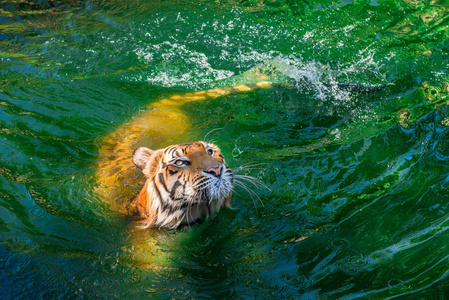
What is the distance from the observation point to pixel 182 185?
3.53 m

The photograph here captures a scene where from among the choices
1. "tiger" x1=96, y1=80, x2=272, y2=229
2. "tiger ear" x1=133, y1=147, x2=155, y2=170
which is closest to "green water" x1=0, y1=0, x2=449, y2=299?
"tiger" x1=96, y1=80, x2=272, y2=229

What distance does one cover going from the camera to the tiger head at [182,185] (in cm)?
339

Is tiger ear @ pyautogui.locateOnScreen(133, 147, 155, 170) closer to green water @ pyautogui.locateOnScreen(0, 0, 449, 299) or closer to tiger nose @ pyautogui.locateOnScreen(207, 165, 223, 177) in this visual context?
green water @ pyautogui.locateOnScreen(0, 0, 449, 299)

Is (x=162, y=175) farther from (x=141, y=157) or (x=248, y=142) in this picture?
(x=248, y=142)

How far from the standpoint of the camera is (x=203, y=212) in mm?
3658

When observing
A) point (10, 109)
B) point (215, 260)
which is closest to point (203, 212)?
point (215, 260)

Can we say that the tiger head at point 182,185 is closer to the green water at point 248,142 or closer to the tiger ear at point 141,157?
the tiger ear at point 141,157

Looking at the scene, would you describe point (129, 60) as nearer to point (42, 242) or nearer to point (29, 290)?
point (42, 242)

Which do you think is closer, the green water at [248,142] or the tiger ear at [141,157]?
the green water at [248,142]

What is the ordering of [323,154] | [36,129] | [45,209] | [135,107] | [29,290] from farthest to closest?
1. [135,107]
2. [36,129]
3. [323,154]
4. [45,209]
5. [29,290]

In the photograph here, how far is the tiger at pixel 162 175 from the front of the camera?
3430 mm

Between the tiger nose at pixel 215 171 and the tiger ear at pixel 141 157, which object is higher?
the tiger nose at pixel 215 171

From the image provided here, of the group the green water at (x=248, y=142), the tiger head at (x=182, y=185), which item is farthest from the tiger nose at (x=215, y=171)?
the green water at (x=248, y=142)

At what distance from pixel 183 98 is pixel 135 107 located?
0.64 m
